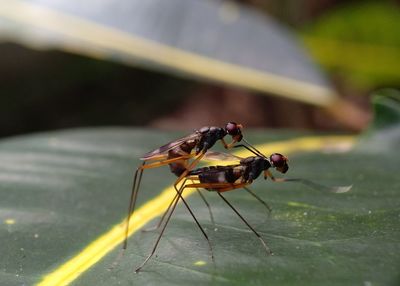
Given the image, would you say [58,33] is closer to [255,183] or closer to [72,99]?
[72,99]

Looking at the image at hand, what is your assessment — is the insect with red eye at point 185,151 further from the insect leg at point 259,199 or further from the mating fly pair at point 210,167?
the insect leg at point 259,199

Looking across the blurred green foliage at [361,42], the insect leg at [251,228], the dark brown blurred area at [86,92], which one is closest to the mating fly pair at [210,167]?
the insect leg at [251,228]

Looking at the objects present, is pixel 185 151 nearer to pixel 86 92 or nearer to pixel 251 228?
pixel 251 228

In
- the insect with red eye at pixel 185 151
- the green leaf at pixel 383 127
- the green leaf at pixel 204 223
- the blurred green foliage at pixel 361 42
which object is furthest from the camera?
the blurred green foliage at pixel 361 42

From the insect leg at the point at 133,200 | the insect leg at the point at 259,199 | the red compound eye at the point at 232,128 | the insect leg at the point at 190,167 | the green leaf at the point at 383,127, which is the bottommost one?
Answer: the insect leg at the point at 133,200

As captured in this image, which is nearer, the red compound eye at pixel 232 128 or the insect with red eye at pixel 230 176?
the insect with red eye at pixel 230 176

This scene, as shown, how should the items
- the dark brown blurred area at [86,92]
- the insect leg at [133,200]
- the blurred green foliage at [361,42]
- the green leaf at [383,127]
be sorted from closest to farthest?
the insect leg at [133,200] → the green leaf at [383,127] → the dark brown blurred area at [86,92] → the blurred green foliage at [361,42]

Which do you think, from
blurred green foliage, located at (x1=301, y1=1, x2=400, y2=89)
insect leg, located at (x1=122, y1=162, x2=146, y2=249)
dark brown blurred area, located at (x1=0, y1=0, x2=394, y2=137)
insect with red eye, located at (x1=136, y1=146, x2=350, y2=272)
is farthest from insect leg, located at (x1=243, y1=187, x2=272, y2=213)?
blurred green foliage, located at (x1=301, y1=1, x2=400, y2=89)
